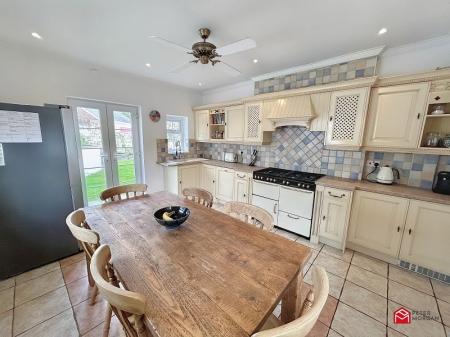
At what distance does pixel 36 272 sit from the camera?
194 centimetres

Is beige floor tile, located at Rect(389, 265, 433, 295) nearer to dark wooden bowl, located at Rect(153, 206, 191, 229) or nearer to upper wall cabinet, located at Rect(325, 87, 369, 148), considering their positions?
upper wall cabinet, located at Rect(325, 87, 369, 148)

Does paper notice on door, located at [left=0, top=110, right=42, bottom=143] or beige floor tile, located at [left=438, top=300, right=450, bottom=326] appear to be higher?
paper notice on door, located at [left=0, top=110, right=42, bottom=143]

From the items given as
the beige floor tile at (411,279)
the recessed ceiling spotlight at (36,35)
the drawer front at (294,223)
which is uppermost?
the recessed ceiling spotlight at (36,35)

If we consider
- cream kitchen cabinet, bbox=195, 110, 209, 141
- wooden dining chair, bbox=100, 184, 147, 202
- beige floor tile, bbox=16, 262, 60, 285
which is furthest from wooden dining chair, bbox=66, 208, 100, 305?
cream kitchen cabinet, bbox=195, 110, 209, 141

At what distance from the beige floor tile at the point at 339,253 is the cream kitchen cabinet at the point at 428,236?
1.72ft

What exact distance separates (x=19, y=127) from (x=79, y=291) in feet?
5.39

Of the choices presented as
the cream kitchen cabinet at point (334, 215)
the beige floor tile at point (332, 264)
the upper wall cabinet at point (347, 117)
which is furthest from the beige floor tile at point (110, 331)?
the upper wall cabinet at point (347, 117)

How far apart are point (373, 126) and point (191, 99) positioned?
3442 mm

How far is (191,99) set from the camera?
424 cm

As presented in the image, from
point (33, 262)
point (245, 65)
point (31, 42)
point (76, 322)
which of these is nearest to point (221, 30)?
point (245, 65)

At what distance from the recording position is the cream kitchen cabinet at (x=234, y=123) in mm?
3498

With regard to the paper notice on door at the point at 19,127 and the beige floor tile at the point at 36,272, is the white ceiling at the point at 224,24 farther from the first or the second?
the beige floor tile at the point at 36,272

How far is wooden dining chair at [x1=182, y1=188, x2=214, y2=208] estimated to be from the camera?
186 cm

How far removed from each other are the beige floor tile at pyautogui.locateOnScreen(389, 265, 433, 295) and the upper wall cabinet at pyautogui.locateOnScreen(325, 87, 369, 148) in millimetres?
1466
